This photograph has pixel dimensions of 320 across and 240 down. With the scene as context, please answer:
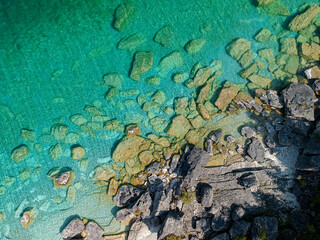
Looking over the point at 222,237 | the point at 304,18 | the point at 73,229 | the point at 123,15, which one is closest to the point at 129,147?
the point at 73,229

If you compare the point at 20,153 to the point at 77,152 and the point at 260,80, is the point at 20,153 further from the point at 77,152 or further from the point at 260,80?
the point at 260,80

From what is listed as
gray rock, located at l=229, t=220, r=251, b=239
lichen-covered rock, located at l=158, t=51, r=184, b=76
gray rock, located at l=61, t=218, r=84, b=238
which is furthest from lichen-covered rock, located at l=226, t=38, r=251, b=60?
gray rock, located at l=61, t=218, r=84, b=238

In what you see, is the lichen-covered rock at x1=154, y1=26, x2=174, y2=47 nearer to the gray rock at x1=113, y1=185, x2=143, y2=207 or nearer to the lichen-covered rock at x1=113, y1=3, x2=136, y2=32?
the lichen-covered rock at x1=113, y1=3, x2=136, y2=32

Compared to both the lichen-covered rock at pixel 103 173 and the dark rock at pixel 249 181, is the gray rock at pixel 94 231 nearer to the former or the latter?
the lichen-covered rock at pixel 103 173

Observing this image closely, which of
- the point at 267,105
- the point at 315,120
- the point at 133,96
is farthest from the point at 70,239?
the point at 315,120

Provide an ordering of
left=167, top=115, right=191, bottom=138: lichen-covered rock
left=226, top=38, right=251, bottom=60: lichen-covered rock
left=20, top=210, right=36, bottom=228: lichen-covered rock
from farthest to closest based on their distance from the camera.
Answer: left=226, top=38, right=251, bottom=60: lichen-covered rock, left=167, top=115, right=191, bottom=138: lichen-covered rock, left=20, top=210, right=36, bottom=228: lichen-covered rock

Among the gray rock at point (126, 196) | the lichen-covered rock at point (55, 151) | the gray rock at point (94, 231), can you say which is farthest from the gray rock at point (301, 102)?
the lichen-covered rock at point (55, 151)

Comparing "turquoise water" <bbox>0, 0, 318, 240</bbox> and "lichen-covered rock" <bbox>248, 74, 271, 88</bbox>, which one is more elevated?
"turquoise water" <bbox>0, 0, 318, 240</bbox>
